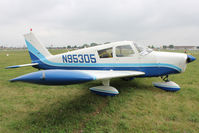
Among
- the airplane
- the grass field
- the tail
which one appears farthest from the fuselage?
the tail

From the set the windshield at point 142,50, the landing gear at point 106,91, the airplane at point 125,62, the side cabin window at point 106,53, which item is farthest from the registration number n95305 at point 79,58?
the windshield at point 142,50

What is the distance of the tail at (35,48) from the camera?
5.69 meters

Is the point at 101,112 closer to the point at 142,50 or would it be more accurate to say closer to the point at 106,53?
the point at 106,53

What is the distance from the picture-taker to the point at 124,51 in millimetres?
4324

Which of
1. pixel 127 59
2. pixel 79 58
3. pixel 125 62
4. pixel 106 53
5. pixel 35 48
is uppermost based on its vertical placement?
pixel 35 48

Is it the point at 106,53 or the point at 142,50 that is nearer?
the point at 142,50

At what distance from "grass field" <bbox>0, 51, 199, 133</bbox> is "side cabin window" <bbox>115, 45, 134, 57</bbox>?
1579 mm

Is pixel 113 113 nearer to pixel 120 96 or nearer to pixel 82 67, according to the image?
pixel 120 96

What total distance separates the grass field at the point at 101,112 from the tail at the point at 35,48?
2152 millimetres

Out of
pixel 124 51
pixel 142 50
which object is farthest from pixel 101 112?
pixel 142 50

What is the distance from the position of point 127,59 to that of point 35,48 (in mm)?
4978

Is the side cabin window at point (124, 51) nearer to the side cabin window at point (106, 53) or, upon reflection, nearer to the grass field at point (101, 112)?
the side cabin window at point (106, 53)

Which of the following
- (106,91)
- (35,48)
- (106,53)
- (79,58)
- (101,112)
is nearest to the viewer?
(101,112)

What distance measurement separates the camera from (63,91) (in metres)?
4.65
